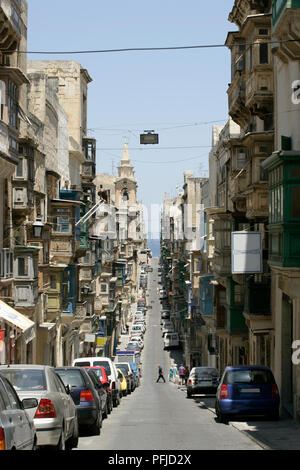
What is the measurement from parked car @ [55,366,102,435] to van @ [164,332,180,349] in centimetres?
7978

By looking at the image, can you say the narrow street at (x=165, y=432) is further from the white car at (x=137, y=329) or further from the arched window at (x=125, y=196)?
the arched window at (x=125, y=196)

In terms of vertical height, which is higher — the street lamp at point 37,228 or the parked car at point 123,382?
the street lamp at point 37,228

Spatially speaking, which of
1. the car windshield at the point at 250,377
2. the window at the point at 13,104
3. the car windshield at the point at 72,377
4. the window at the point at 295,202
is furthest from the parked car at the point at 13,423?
the window at the point at 13,104

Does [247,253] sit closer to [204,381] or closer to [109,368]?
[109,368]

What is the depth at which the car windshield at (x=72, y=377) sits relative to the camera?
63.2ft

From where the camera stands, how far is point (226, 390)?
21938 mm

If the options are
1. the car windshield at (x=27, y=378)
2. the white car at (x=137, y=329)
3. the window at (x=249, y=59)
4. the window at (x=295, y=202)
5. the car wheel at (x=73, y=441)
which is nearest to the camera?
the car windshield at (x=27, y=378)

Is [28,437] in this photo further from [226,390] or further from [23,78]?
[23,78]

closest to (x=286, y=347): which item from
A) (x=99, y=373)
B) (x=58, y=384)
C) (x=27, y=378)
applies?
(x=99, y=373)

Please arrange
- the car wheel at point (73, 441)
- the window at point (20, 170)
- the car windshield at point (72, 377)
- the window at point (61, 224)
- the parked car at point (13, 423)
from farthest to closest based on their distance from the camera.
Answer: the window at point (61, 224) → the window at point (20, 170) → the car windshield at point (72, 377) → the car wheel at point (73, 441) → the parked car at point (13, 423)

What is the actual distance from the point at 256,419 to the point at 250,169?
1214 centimetres

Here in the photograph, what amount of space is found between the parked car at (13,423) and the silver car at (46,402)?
127 centimetres

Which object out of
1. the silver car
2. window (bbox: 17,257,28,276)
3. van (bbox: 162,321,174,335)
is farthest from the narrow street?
van (bbox: 162,321,174,335)

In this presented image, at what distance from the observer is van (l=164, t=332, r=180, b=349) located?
325 ft
